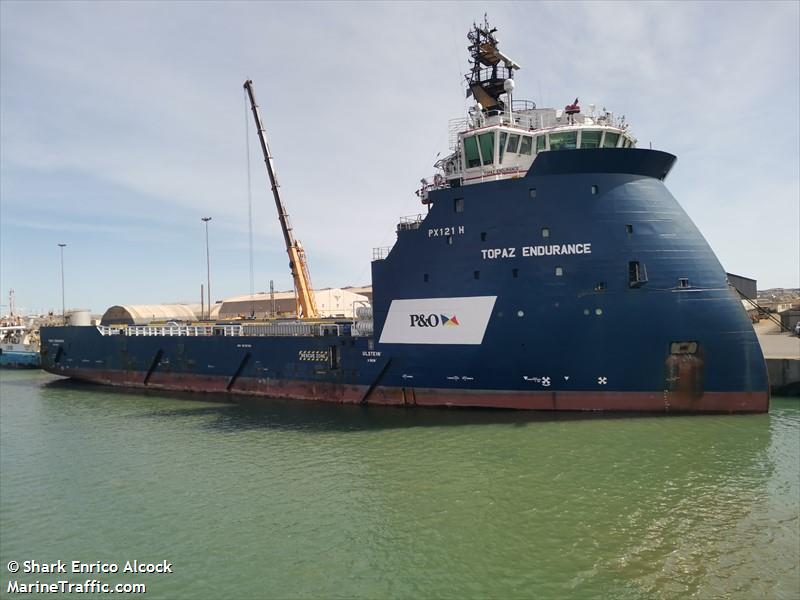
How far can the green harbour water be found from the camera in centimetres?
782

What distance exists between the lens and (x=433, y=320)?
18.3 m

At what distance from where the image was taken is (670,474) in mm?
11422

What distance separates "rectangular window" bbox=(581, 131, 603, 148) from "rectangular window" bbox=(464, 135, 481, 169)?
4031 mm

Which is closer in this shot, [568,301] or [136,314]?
[568,301]

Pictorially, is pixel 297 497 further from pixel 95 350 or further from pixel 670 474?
pixel 95 350

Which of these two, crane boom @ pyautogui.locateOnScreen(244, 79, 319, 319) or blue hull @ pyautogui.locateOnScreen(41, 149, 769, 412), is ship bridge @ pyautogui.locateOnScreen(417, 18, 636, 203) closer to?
blue hull @ pyautogui.locateOnScreen(41, 149, 769, 412)

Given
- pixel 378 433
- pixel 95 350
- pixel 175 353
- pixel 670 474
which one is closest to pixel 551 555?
pixel 670 474

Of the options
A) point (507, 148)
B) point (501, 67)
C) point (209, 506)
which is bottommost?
point (209, 506)

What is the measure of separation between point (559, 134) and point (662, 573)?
15.6 metres

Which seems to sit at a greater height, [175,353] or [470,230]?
[470,230]

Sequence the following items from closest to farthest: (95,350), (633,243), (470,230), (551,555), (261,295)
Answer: (551,555), (633,243), (470,230), (95,350), (261,295)

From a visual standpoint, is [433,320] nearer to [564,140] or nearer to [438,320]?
[438,320]

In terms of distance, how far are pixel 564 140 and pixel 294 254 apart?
19.3 meters

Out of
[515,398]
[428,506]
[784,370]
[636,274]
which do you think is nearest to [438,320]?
[515,398]
